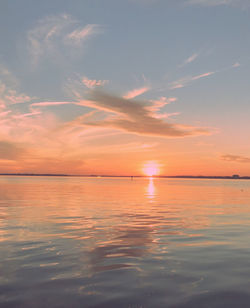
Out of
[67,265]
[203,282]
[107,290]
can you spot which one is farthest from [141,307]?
[67,265]

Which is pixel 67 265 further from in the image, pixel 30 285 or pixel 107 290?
pixel 107 290

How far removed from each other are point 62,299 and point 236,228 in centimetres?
1749

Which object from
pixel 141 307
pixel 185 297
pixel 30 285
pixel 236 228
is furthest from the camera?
pixel 236 228

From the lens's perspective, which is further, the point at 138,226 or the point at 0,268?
the point at 138,226

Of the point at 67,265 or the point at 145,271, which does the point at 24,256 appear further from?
the point at 145,271

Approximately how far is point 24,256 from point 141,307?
296 inches

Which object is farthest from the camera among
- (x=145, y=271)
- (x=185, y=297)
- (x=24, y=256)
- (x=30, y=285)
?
(x=24, y=256)

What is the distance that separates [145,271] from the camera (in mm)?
11570

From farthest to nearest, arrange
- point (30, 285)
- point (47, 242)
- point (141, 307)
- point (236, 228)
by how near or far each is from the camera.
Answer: point (236, 228) → point (47, 242) → point (30, 285) → point (141, 307)

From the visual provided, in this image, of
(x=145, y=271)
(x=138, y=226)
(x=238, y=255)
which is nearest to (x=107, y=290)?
(x=145, y=271)

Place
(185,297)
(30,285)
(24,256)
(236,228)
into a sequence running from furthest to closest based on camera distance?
(236,228), (24,256), (30,285), (185,297)

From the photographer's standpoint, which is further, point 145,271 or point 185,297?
point 145,271

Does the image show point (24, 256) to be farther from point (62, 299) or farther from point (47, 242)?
point (62, 299)

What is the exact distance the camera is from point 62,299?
28.5ft
